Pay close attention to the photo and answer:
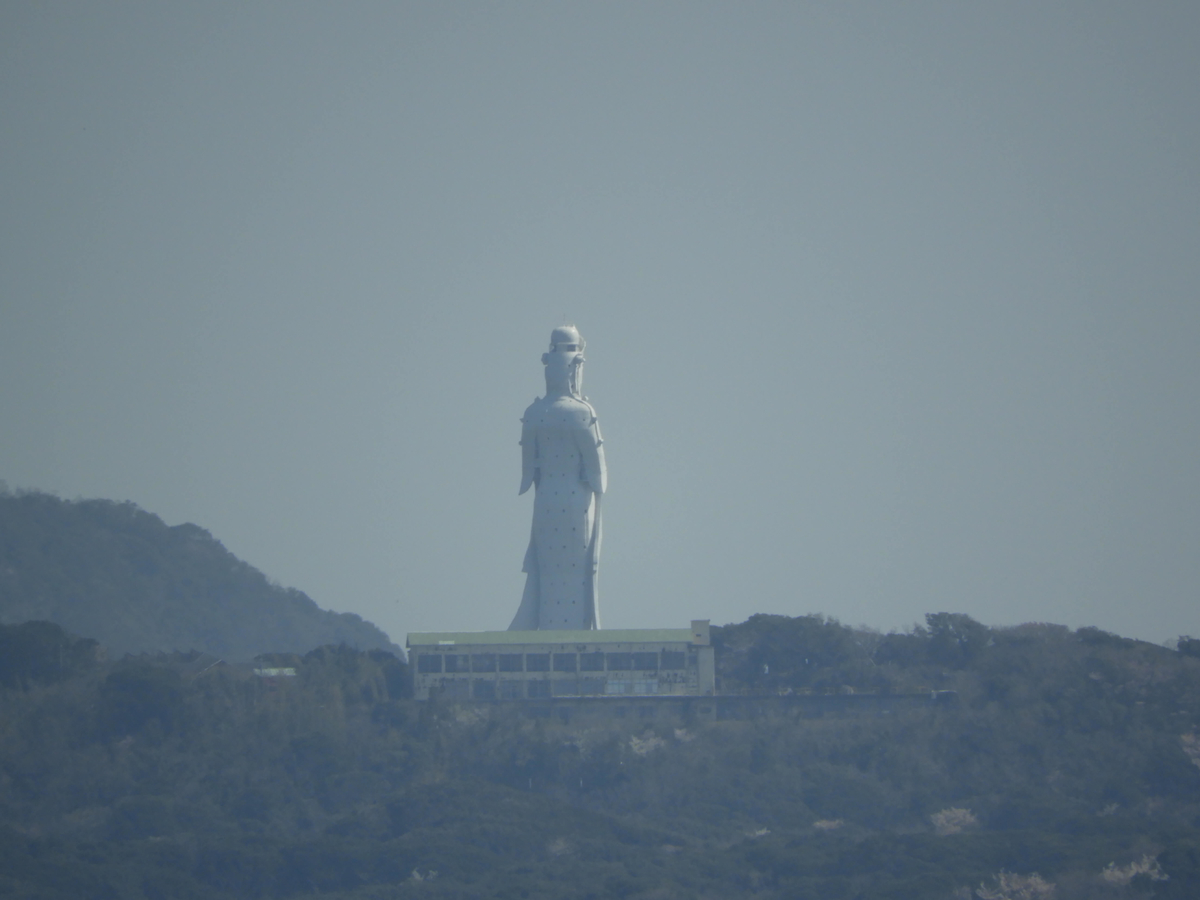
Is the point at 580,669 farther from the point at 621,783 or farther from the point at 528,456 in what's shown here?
the point at 528,456

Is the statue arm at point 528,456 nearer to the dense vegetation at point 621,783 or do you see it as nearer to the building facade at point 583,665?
the building facade at point 583,665

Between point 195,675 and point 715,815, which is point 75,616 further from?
point 715,815

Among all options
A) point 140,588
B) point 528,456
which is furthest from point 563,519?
point 140,588

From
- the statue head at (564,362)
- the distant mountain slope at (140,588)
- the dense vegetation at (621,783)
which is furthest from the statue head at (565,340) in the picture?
the distant mountain slope at (140,588)

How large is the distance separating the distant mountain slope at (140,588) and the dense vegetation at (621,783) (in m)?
41.4

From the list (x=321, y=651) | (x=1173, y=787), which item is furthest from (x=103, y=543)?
(x=1173, y=787)

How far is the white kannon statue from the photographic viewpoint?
7406cm

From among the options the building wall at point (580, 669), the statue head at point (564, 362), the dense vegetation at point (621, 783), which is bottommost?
the dense vegetation at point (621, 783)

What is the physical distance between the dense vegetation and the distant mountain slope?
4142cm

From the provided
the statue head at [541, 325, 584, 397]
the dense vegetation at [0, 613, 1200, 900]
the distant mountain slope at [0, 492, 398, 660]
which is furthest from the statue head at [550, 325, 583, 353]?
the distant mountain slope at [0, 492, 398, 660]

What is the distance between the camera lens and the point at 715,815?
63000 mm

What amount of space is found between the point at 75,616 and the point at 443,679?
168 feet

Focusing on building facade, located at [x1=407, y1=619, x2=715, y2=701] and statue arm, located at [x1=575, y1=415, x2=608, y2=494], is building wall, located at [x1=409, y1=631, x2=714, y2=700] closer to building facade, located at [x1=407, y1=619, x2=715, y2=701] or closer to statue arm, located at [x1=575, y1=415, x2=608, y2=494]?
building facade, located at [x1=407, y1=619, x2=715, y2=701]

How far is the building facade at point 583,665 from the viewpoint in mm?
71625
